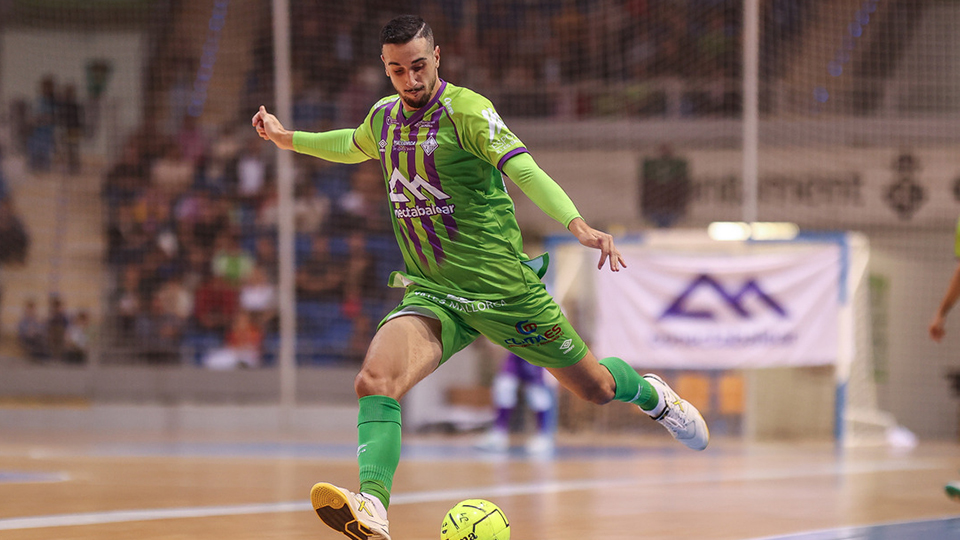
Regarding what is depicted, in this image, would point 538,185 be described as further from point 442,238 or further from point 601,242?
point 442,238

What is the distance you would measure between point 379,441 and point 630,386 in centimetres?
160

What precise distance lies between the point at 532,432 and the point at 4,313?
701 cm

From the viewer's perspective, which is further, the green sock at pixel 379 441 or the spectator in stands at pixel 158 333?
the spectator in stands at pixel 158 333

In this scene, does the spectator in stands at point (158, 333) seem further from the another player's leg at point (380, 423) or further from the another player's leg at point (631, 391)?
the another player's leg at point (380, 423)

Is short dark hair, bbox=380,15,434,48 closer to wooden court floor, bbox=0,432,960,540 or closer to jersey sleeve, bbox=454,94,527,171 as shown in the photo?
jersey sleeve, bbox=454,94,527,171

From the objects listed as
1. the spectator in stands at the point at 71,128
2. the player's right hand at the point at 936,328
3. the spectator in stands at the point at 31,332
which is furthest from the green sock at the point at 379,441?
the spectator in stands at the point at 71,128

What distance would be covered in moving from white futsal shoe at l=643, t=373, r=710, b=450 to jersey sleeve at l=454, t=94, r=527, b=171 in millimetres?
1771

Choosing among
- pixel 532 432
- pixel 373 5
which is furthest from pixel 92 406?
pixel 373 5

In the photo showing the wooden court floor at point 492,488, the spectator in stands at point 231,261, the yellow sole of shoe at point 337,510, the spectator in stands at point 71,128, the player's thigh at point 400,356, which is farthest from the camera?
the spectator in stands at point 71,128

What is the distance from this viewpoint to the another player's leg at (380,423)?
405 cm

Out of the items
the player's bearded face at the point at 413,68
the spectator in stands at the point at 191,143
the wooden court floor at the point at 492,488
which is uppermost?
the spectator in stands at the point at 191,143

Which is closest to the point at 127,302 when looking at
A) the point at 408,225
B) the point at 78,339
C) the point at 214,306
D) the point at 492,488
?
the point at 78,339

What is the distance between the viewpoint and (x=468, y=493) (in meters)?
7.36

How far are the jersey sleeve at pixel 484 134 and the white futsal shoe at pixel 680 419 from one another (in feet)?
5.81
